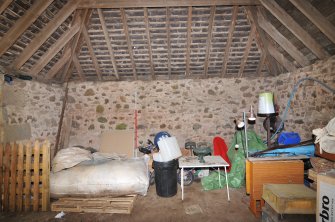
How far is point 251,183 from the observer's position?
3.41 m

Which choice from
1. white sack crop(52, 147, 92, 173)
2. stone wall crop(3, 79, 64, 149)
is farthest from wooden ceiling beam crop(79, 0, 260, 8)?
white sack crop(52, 147, 92, 173)

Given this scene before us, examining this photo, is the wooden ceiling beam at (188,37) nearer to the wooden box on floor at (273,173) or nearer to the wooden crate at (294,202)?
the wooden box on floor at (273,173)

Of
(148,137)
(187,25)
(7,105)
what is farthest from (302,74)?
(7,105)

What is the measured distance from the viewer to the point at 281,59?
213 inches

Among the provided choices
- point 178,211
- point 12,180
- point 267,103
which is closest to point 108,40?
point 12,180

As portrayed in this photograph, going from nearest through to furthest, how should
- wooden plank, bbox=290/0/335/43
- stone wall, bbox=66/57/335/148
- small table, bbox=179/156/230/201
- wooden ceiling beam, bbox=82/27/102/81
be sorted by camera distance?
wooden plank, bbox=290/0/335/43 < small table, bbox=179/156/230/201 < wooden ceiling beam, bbox=82/27/102/81 < stone wall, bbox=66/57/335/148

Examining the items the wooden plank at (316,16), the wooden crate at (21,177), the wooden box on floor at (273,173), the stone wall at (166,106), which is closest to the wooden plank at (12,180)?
the wooden crate at (21,177)

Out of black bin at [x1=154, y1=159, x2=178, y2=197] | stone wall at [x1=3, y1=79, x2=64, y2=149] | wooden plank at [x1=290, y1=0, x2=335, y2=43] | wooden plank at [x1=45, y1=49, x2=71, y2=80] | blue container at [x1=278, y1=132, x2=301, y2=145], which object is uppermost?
wooden plank at [x1=290, y1=0, x2=335, y2=43]

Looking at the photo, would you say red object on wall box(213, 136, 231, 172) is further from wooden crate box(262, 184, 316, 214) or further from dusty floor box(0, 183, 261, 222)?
wooden crate box(262, 184, 316, 214)

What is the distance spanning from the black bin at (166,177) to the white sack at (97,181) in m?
0.31

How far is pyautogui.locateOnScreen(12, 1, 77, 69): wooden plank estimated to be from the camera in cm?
432

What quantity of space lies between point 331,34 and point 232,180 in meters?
3.34

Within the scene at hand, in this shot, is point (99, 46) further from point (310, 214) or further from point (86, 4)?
point (310, 214)

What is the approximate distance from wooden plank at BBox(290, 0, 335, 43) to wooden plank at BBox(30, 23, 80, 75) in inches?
173
